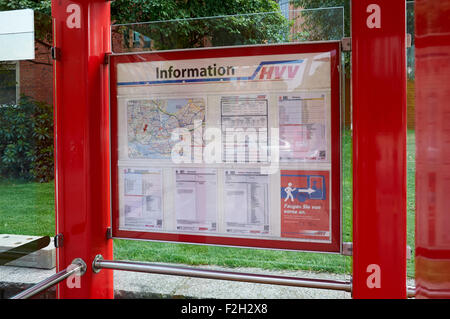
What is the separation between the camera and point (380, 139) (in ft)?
5.41

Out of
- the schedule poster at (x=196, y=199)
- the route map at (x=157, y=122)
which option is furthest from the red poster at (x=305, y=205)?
the route map at (x=157, y=122)

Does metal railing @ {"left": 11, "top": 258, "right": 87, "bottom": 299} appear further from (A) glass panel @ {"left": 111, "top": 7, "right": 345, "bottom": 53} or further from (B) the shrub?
(A) glass panel @ {"left": 111, "top": 7, "right": 345, "bottom": 53}

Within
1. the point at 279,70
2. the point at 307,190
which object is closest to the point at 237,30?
the point at 279,70

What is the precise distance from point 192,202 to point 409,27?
57.5 inches

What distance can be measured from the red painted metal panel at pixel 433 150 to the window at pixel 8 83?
6.57 ft

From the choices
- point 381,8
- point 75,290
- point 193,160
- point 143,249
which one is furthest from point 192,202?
point 381,8

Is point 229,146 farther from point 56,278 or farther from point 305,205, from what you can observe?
point 56,278

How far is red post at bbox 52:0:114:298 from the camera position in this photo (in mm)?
2037

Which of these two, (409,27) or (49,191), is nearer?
(409,27)

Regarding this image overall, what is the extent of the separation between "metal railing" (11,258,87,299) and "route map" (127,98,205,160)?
0.70 meters

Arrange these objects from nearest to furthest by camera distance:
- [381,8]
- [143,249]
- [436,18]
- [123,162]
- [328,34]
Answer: [436,18] → [381,8] → [328,34] → [123,162] → [143,249]

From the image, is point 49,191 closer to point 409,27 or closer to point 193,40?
point 193,40

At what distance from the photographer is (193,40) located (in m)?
2.15

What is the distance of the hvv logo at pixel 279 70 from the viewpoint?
6.16 ft
